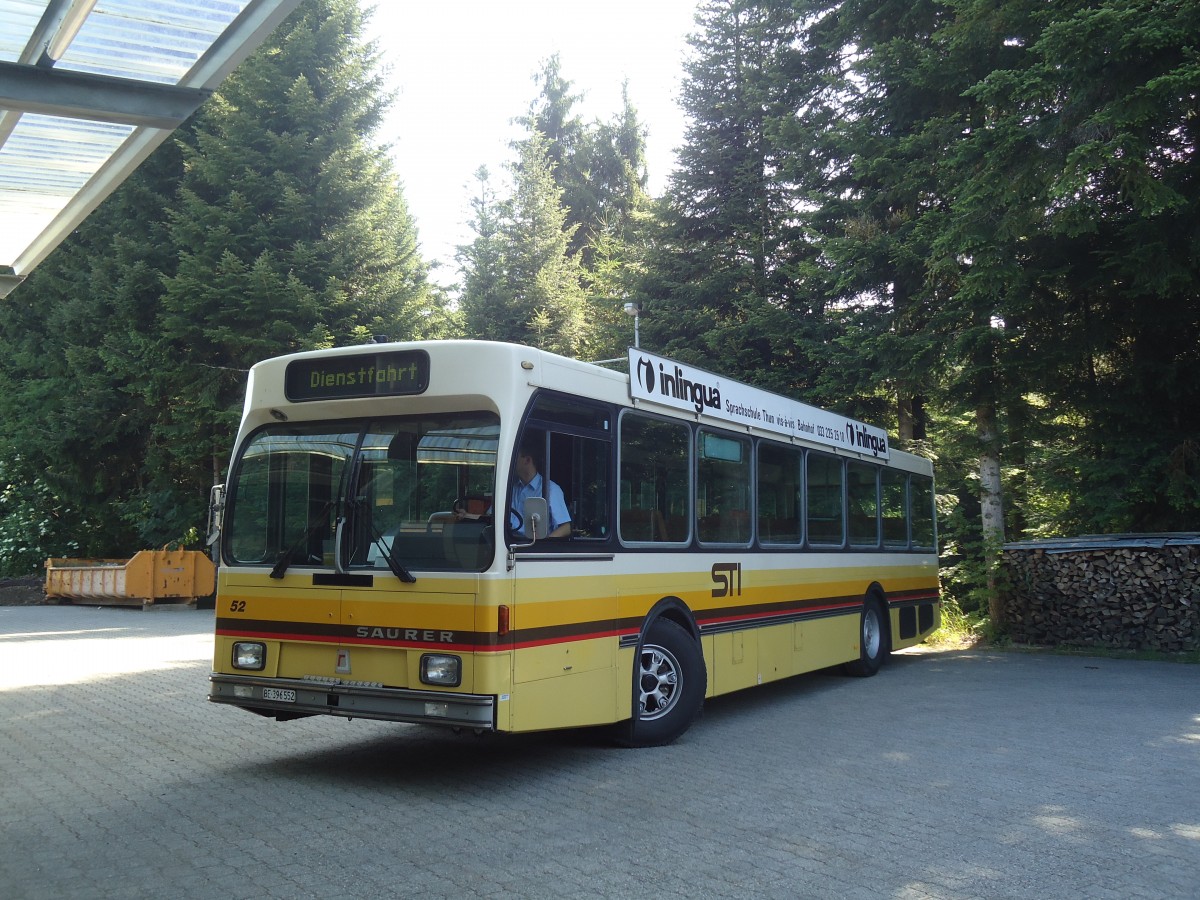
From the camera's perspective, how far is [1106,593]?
51.7 feet

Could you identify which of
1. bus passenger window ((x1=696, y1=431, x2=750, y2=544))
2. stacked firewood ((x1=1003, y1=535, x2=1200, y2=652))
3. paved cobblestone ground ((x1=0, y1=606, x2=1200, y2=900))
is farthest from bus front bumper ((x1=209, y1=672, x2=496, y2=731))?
stacked firewood ((x1=1003, y1=535, x2=1200, y2=652))

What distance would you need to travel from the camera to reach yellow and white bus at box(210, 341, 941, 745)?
6484 mm

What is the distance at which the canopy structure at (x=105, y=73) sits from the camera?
19.7 feet

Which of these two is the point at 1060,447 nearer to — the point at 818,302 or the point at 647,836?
the point at 818,302

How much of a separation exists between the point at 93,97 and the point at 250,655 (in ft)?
12.4

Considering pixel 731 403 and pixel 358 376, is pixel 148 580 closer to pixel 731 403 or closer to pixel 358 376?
pixel 731 403

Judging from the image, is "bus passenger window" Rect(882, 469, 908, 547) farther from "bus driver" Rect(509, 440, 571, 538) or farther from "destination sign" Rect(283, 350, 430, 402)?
"destination sign" Rect(283, 350, 430, 402)

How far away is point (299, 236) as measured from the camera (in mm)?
26797

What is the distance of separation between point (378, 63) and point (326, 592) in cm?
2574

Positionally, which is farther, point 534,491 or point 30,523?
point 30,523

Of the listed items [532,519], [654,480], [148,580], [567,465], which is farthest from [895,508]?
[148,580]

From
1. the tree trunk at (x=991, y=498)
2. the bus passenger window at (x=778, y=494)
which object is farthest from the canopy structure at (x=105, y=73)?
the tree trunk at (x=991, y=498)

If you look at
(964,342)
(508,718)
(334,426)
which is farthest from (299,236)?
(508,718)

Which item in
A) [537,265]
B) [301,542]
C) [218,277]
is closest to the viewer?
[301,542]
